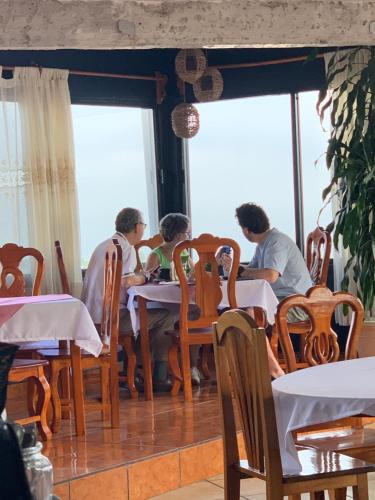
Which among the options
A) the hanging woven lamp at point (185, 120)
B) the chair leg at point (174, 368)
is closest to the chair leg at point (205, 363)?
the chair leg at point (174, 368)

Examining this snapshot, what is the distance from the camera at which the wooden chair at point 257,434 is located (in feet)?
10.1

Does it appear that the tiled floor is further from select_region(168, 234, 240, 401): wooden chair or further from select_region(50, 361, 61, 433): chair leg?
select_region(168, 234, 240, 401): wooden chair

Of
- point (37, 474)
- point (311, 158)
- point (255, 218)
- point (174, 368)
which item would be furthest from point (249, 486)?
point (311, 158)

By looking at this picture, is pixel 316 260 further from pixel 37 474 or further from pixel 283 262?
pixel 37 474

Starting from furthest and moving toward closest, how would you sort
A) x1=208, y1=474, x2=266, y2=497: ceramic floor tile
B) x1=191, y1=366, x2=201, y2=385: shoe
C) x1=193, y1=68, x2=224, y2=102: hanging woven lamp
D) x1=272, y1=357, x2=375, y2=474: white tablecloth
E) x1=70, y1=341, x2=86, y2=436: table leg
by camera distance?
x1=193, y1=68, x2=224, y2=102: hanging woven lamp, x1=191, y1=366, x2=201, y2=385: shoe, x1=70, y1=341, x2=86, y2=436: table leg, x1=208, y1=474, x2=266, y2=497: ceramic floor tile, x1=272, y1=357, x2=375, y2=474: white tablecloth

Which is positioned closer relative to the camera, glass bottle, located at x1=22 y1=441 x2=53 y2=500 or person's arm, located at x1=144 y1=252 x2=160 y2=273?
glass bottle, located at x1=22 y1=441 x2=53 y2=500

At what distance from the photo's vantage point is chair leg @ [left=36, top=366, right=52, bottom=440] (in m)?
5.11

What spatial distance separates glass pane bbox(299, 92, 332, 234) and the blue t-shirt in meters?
1.49

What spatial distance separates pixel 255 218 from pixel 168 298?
96 centimetres

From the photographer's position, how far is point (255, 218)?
686cm

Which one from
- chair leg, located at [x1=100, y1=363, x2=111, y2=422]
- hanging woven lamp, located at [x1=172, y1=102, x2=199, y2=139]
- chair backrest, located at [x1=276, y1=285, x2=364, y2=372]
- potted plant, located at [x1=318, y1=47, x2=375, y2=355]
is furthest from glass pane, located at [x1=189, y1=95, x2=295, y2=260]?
chair backrest, located at [x1=276, y1=285, x2=364, y2=372]

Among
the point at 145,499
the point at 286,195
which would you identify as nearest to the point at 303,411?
the point at 145,499

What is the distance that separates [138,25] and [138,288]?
225 centimetres

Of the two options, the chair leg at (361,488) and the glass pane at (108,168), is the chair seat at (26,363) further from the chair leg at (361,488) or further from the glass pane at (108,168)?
the glass pane at (108,168)
